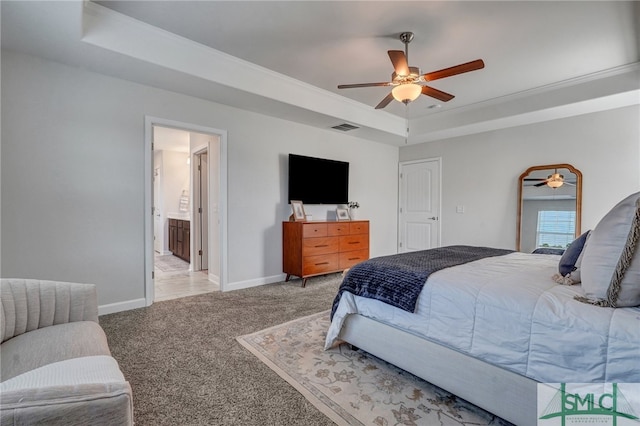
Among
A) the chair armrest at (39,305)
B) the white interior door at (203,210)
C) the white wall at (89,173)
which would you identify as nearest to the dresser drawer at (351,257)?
the white wall at (89,173)

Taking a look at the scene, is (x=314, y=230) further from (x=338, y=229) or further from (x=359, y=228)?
(x=359, y=228)

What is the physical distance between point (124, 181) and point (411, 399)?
10.7 feet

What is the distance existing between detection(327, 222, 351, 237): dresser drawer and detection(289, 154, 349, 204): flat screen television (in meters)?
0.49

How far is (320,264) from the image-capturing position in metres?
4.36

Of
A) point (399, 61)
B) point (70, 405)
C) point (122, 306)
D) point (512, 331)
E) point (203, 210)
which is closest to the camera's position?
point (70, 405)

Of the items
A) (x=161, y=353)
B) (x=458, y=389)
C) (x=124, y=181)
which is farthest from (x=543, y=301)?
(x=124, y=181)

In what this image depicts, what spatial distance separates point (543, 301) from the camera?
143 cm

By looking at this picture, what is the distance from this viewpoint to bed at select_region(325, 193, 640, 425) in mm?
1242

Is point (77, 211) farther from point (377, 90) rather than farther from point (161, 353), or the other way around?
point (377, 90)

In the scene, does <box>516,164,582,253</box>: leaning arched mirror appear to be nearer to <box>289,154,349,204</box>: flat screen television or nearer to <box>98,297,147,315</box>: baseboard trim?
<box>289,154,349,204</box>: flat screen television

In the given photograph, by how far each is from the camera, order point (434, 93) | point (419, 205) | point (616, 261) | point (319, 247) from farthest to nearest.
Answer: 1. point (419, 205)
2. point (319, 247)
3. point (434, 93)
4. point (616, 261)

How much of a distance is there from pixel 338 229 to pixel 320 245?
16.5 inches

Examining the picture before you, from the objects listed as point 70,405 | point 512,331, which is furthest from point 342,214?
point 70,405

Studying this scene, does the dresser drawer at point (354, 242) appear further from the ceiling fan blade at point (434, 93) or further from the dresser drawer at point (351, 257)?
the ceiling fan blade at point (434, 93)
